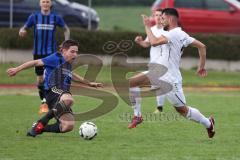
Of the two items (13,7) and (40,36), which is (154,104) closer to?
(40,36)

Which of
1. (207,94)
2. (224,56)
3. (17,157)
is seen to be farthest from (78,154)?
(224,56)

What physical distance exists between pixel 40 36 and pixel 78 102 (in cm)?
236

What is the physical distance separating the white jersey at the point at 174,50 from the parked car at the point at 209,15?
49.7 ft

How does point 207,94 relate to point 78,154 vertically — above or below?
below

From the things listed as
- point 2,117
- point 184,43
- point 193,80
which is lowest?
point 193,80

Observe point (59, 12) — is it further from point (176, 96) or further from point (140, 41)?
point (176, 96)

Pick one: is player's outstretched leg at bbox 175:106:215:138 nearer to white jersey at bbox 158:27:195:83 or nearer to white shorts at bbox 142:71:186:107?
white shorts at bbox 142:71:186:107

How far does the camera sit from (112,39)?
83.6 ft

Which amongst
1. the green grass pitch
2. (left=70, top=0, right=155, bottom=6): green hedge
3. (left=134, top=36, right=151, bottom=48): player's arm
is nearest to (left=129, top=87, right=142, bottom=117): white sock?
the green grass pitch

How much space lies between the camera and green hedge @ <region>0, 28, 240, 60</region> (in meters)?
24.9

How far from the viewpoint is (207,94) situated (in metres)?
20.6

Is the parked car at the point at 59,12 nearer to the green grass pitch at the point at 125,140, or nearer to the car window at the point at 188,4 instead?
the car window at the point at 188,4

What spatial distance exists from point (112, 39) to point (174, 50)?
14.0 meters

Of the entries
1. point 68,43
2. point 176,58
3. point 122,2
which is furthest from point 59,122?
point 122,2
